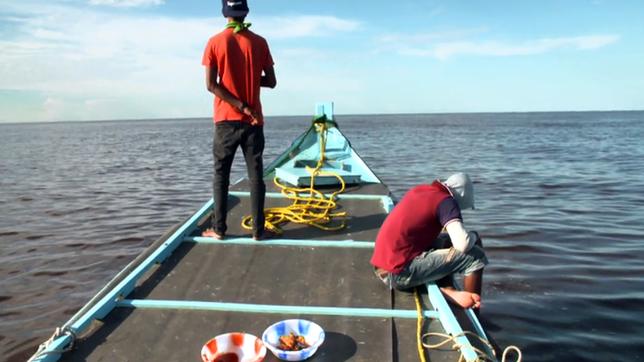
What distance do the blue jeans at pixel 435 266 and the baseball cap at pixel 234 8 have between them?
262 cm

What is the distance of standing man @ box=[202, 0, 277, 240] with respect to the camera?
4.11 meters

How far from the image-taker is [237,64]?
4207mm

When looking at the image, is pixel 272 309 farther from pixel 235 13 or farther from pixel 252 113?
pixel 235 13

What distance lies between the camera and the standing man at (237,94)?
4.11 m

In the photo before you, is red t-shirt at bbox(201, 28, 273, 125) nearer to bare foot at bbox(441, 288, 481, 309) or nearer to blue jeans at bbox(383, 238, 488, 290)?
blue jeans at bbox(383, 238, 488, 290)

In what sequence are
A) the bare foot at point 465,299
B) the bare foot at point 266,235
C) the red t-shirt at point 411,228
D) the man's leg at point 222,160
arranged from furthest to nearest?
the bare foot at point 266,235, the man's leg at point 222,160, the red t-shirt at point 411,228, the bare foot at point 465,299

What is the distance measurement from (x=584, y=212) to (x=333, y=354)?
9.43 meters

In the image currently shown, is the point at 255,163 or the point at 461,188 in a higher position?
the point at 255,163

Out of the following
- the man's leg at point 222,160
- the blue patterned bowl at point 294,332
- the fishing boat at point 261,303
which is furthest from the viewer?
the man's leg at point 222,160

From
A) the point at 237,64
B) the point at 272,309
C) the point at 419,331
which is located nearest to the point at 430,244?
the point at 419,331

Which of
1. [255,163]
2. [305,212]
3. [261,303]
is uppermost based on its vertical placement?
[255,163]

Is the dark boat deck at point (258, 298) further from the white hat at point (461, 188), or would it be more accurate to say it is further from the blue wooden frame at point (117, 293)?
the white hat at point (461, 188)

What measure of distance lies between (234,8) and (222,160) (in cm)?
139

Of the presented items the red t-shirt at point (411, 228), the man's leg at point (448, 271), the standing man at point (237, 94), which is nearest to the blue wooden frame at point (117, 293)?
the standing man at point (237, 94)
